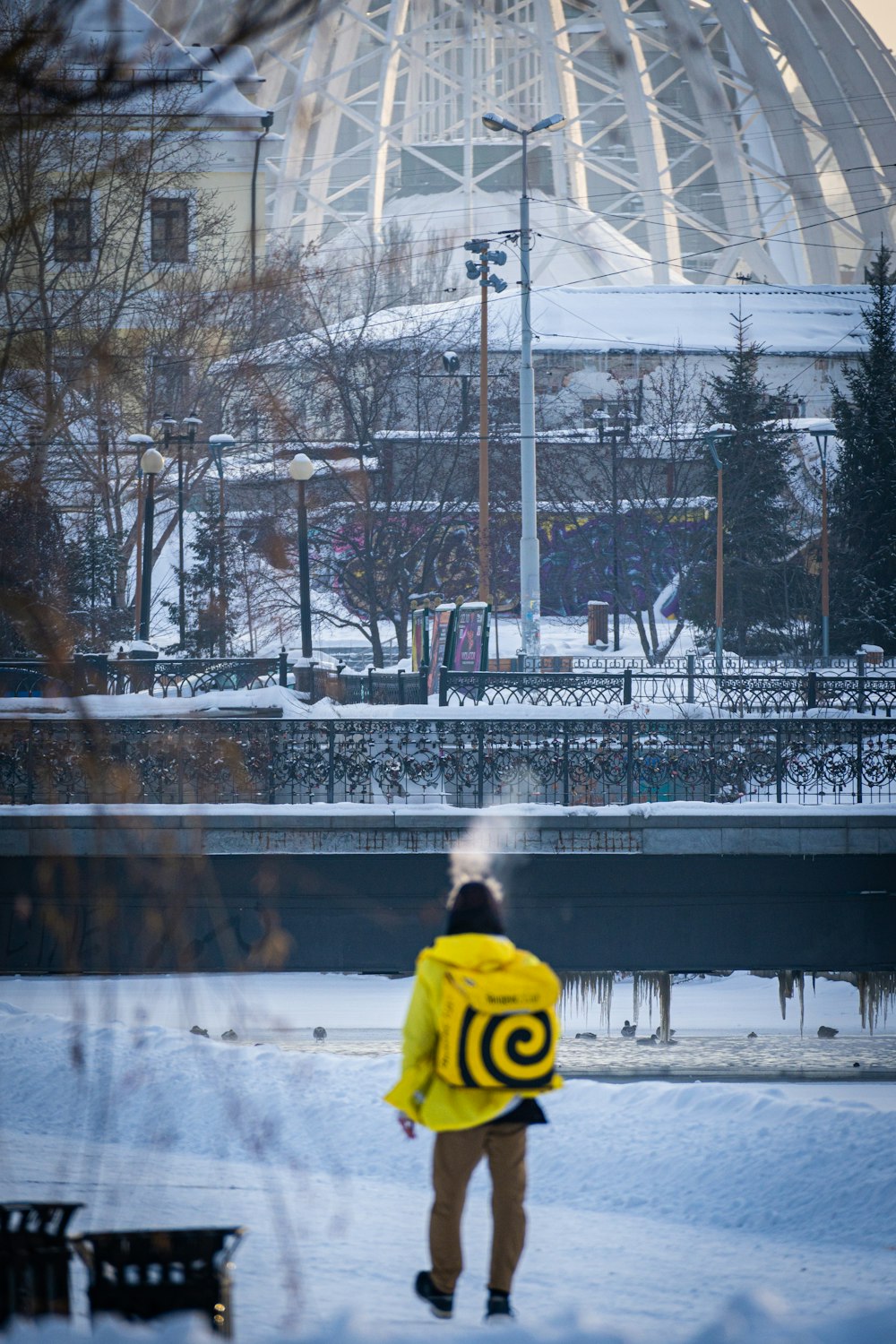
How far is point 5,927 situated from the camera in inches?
561

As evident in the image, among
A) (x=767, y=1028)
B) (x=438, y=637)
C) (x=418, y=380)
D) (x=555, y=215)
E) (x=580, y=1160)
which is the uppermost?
(x=555, y=215)

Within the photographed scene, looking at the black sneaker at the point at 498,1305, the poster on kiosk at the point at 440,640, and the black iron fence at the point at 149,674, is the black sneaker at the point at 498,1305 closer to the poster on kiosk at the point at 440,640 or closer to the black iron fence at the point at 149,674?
the black iron fence at the point at 149,674

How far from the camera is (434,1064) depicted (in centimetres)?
525

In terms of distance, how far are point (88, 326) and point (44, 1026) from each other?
50.3 ft

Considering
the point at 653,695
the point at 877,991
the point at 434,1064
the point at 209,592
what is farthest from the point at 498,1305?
the point at 209,592

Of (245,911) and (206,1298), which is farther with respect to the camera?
(245,911)

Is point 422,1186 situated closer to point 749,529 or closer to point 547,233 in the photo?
point 749,529

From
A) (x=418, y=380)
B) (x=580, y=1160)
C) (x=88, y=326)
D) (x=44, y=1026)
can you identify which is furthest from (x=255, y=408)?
(x=580, y=1160)

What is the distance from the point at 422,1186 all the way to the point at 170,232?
455 inches

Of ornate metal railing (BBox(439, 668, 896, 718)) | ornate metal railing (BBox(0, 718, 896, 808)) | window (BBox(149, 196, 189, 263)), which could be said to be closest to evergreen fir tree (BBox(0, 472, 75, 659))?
ornate metal railing (BBox(0, 718, 896, 808))

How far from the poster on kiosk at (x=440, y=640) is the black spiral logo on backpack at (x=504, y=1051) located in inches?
589

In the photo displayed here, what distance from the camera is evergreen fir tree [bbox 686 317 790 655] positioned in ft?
142

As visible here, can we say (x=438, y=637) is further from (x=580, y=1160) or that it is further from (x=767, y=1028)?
(x=580, y=1160)

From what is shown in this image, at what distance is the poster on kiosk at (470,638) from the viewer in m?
21.3
